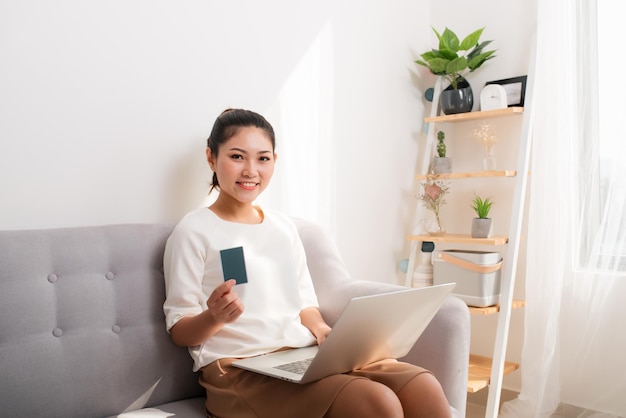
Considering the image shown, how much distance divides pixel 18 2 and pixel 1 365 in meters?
0.89

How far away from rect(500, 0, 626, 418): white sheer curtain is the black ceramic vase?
33 centimetres

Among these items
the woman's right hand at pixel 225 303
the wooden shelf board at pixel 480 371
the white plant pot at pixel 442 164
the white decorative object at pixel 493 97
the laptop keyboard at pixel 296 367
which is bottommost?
the wooden shelf board at pixel 480 371

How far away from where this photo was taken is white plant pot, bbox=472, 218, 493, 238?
2.32m

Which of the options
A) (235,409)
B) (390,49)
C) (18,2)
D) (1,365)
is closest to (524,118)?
(390,49)

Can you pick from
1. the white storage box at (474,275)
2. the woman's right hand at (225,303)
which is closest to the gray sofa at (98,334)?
the woman's right hand at (225,303)

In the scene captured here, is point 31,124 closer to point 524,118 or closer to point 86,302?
point 86,302

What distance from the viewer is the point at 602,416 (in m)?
2.12

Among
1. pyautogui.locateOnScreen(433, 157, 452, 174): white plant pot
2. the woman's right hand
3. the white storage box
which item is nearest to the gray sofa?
the woman's right hand

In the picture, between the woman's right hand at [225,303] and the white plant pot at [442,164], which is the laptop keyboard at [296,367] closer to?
the woman's right hand at [225,303]

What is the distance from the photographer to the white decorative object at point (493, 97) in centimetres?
237

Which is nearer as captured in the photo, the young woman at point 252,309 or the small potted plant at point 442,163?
the young woman at point 252,309

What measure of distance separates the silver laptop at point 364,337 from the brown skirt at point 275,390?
25mm

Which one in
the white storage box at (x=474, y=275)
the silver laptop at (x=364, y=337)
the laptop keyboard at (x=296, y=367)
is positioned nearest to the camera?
the silver laptop at (x=364, y=337)

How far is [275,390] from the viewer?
4.06 feet
